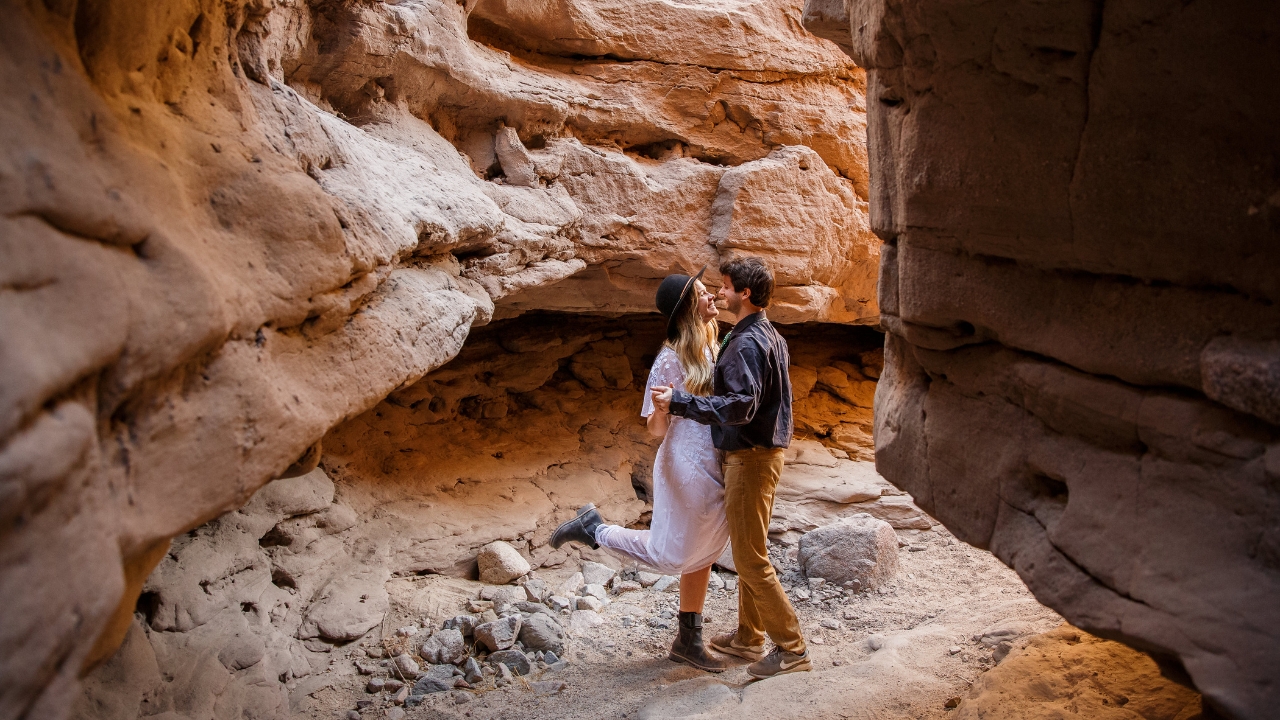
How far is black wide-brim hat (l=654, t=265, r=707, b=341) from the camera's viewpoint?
3.75m

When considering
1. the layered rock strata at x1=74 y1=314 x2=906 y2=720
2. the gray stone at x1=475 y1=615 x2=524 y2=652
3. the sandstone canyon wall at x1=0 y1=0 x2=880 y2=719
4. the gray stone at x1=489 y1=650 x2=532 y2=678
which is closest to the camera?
the sandstone canyon wall at x1=0 y1=0 x2=880 y2=719

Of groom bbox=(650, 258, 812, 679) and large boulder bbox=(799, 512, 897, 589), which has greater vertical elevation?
groom bbox=(650, 258, 812, 679)

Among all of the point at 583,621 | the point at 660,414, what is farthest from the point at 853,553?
the point at 660,414

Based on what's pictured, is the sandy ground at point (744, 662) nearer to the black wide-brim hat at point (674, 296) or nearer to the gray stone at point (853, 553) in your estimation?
the gray stone at point (853, 553)

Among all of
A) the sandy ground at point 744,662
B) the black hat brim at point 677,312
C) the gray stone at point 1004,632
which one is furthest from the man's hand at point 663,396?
the gray stone at point 1004,632

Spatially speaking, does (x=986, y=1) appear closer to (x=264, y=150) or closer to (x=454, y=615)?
(x=264, y=150)

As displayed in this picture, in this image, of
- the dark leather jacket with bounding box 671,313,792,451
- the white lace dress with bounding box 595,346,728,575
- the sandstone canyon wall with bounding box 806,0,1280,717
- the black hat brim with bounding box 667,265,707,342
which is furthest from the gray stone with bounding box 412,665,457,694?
the sandstone canyon wall with bounding box 806,0,1280,717

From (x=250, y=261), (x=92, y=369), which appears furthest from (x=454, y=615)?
(x=92, y=369)

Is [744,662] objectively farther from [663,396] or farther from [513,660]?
[663,396]

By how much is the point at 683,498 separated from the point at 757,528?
0.36 meters

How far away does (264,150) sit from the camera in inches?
89.4

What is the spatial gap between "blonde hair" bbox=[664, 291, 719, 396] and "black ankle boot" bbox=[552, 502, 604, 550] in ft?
2.89

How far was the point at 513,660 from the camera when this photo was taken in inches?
152

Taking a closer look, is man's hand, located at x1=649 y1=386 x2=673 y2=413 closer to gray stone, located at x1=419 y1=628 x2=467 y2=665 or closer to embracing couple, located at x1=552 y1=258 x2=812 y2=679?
embracing couple, located at x1=552 y1=258 x2=812 y2=679
